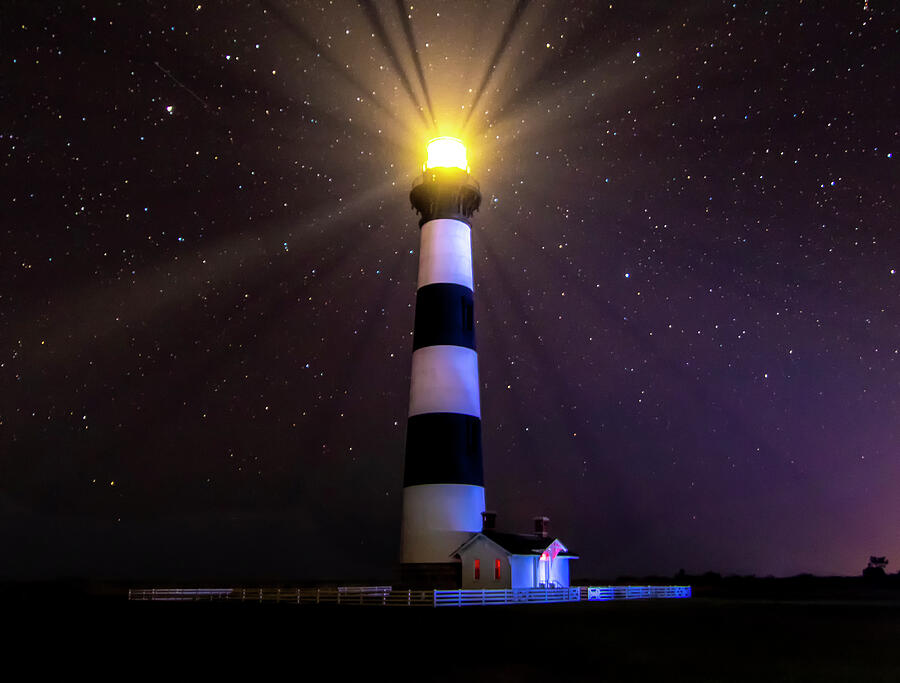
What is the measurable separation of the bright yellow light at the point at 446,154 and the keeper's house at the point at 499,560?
14.9 meters

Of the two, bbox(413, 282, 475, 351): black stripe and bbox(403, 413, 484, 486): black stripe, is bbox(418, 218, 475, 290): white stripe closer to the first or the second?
bbox(413, 282, 475, 351): black stripe

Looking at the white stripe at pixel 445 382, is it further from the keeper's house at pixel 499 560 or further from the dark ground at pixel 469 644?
the dark ground at pixel 469 644

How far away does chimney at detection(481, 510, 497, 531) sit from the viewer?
2945cm

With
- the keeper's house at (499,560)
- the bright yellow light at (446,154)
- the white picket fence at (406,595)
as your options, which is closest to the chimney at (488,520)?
the keeper's house at (499,560)

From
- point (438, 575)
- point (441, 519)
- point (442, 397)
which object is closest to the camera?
point (441, 519)

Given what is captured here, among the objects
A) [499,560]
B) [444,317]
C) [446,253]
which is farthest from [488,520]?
[446,253]

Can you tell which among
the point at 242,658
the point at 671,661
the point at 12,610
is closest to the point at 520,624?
the point at 671,661

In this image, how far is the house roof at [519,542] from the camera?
94.7 ft

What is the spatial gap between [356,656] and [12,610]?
22.0 meters

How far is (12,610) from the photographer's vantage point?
95.0ft

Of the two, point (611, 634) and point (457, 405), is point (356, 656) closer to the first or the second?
point (611, 634)

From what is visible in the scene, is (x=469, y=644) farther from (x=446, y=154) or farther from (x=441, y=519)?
(x=446, y=154)

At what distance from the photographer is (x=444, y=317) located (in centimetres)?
3061

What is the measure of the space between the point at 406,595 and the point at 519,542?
251 inches
